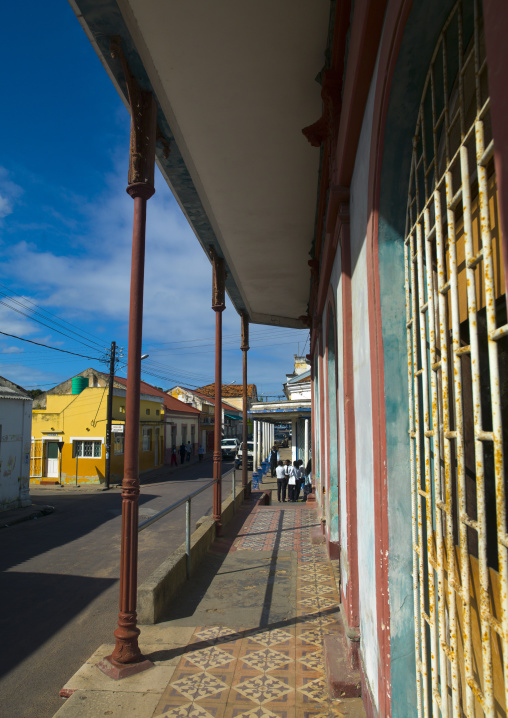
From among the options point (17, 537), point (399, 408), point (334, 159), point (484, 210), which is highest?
point (334, 159)

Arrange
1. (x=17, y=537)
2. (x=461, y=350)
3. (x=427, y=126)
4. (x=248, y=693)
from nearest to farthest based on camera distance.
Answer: (x=461, y=350) → (x=427, y=126) → (x=248, y=693) → (x=17, y=537)

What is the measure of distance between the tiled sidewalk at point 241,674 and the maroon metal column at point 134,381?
9.1 inches

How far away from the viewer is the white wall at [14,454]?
13.9 m

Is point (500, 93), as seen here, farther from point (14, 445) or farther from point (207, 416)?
point (207, 416)

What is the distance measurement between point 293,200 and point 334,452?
2.95 m

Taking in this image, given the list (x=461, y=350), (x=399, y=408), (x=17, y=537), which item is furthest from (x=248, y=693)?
(x=17, y=537)

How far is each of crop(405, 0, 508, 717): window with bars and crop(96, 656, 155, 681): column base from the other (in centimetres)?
223

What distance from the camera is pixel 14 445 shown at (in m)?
14.6

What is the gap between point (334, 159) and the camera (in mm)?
3359

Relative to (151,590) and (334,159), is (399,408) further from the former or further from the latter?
(151,590)

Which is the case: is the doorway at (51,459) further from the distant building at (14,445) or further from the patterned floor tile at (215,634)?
the patterned floor tile at (215,634)

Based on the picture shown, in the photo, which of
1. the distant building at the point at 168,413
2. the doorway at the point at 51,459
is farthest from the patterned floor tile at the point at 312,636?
the distant building at the point at 168,413

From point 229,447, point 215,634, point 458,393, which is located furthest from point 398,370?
point 229,447

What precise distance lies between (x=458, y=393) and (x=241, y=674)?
9.32ft
